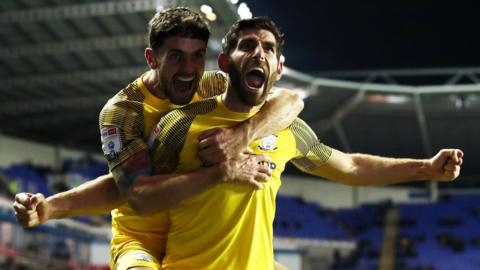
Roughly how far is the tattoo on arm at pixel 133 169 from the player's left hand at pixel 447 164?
1.77 meters

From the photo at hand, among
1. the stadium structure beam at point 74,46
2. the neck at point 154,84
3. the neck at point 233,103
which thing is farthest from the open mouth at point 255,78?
the stadium structure beam at point 74,46

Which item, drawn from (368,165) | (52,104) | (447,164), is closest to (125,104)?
(368,165)

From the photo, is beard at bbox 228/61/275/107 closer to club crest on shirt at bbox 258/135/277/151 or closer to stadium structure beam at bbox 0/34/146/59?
club crest on shirt at bbox 258/135/277/151

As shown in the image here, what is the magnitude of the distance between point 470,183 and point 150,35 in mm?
32312

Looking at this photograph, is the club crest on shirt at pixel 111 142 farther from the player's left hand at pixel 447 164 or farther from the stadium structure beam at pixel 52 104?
the stadium structure beam at pixel 52 104

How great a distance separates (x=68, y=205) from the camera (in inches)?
190

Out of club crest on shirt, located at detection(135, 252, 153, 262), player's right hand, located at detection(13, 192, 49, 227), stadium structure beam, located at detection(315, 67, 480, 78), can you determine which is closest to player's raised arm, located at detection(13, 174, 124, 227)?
player's right hand, located at detection(13, 192, 49, 227)

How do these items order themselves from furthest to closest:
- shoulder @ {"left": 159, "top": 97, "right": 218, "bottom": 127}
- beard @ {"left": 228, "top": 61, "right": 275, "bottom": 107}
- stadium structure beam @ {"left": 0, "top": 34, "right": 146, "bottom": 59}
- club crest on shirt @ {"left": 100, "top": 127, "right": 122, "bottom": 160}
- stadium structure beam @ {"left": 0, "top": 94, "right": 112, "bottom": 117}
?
stadium structure beam @ {"left": 0, "top": 94, "right": 112, "bottom": 117} < stadium structure beam @ {"left": 0, "top": 34, "right": 146, "bottom": 59} < club crest on shirt @ {"left": 100, "top": 127, "right": 122, "bottom": 160} < shoulder @ {"left": 159, "top": 97, "right": 218, "bottom": 127} < beard @ {"left": 228, "top": 61, "right": 275, "bottom": 107}

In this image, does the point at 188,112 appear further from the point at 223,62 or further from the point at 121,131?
the point at 121,131

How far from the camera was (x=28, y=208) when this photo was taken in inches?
175

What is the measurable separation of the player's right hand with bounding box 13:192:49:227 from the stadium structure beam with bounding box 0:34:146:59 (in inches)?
599

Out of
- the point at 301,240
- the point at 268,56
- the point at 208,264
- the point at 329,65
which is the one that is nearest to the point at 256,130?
the point at 268,56

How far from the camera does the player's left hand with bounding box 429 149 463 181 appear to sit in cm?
457

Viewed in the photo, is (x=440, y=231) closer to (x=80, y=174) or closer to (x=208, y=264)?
(x=80, y=174)
